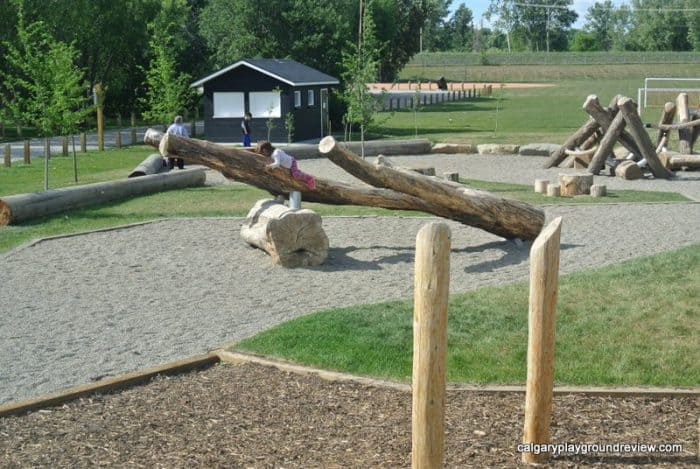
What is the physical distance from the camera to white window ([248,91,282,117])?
39.4 m

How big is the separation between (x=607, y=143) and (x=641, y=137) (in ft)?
2.56

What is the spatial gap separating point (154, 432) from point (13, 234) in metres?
10.6

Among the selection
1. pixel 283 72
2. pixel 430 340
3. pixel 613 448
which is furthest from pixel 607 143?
pixel 430 340

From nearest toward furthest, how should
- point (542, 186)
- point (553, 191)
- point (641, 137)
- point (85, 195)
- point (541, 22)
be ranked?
point (85, 195), point (553, 191), point (542, 186), point (641, 137), point (541, 22)

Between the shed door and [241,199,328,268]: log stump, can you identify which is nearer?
[241,199,328,268]: log stump

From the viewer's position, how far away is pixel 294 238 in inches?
559

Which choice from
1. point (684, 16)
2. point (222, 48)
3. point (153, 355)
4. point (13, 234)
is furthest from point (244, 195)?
point (684, 16)

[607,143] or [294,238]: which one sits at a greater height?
[607,143]

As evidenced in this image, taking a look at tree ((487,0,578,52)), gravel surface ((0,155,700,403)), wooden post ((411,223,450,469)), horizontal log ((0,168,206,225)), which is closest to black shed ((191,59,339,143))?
horizontal log ((0,168,206,225))

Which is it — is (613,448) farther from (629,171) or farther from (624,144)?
(624,144)

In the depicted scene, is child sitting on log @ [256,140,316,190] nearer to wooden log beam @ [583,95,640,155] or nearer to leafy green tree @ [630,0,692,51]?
wooden log beam @ [583,95,640,155]

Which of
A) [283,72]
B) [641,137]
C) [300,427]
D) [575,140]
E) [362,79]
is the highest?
[283,72]

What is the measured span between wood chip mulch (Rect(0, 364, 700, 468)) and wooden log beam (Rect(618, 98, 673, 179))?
650 inches

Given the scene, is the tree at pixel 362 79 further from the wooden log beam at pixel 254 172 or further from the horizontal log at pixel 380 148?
the wooden log beam at pixel 254 172
